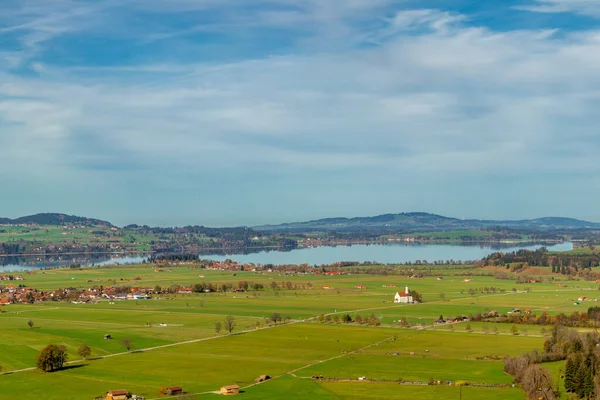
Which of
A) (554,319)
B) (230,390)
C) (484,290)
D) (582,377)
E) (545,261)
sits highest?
(545,261)

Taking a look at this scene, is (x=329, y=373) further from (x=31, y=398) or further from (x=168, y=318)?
(x=168, y=318)

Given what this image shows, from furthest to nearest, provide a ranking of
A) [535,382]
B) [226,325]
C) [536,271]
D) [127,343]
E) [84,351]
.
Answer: [536,271] → [226,325] → [127,343] → [84,351] → [535,382]

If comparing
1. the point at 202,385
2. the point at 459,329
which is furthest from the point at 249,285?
the point at 202,385

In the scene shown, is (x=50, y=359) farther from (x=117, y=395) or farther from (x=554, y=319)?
(x=554, y=319)

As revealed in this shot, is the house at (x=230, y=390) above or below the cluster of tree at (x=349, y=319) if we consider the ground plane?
below

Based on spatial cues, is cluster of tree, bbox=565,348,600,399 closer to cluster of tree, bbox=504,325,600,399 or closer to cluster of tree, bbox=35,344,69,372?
cluster of tree, bbox=504,325,600,399

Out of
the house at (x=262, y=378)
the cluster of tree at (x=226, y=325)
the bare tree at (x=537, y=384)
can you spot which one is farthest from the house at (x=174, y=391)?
the cluster of tree at (x=226, y=325)

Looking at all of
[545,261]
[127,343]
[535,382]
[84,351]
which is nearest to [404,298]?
[127,343]

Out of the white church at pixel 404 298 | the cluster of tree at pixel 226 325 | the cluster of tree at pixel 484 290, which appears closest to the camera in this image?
the cluster of tree at pixel 226 325

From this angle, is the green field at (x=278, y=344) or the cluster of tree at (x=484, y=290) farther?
the cluster of tree at (x=484, y=290)

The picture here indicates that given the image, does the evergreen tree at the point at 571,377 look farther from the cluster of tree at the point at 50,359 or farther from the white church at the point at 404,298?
the white church at the point at 404,298
